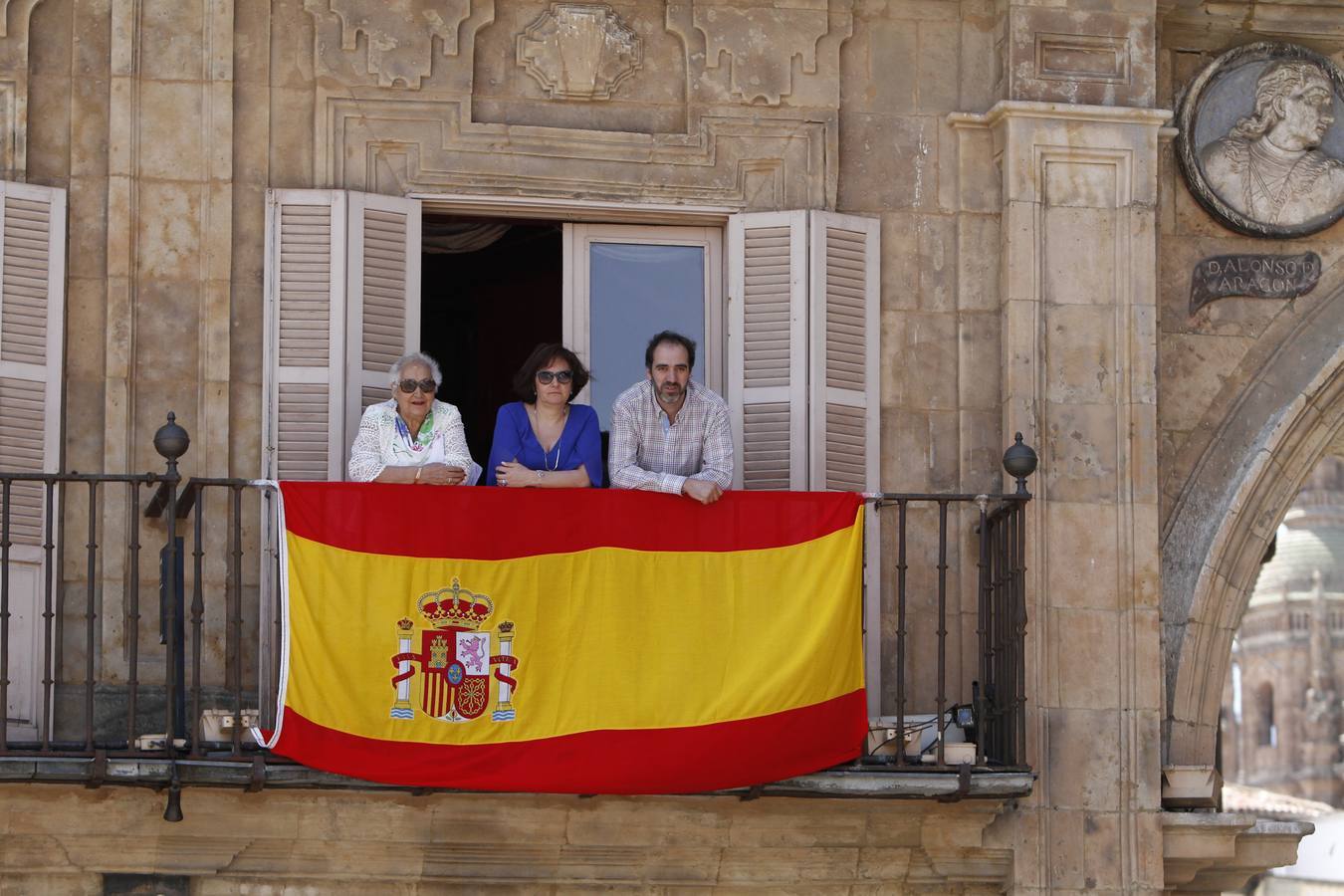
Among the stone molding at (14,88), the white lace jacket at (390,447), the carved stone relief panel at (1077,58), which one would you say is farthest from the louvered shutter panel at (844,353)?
the stone molding at (14,88)

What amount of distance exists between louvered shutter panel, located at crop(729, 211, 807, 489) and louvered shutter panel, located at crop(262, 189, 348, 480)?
1.72m

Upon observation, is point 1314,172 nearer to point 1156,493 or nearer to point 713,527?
point 1156,493

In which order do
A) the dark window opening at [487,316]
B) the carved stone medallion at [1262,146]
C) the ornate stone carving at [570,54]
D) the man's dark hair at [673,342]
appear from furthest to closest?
the dark window opening at [487,316] → the carved stone medallion at [1262,146] → the ornate stone carving at [570,54] → the man's dark hair at [673,342]

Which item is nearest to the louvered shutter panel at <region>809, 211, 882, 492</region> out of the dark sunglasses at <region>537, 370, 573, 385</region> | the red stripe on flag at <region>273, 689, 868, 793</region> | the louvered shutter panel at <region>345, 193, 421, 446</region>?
the dark sunglasses at <region>537, 370, 573, 385</region>

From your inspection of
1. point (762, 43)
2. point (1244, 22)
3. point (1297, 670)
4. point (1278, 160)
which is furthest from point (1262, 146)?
point (1297, 670)

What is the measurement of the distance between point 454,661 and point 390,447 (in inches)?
38.9

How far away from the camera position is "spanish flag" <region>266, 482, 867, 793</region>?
10867mm

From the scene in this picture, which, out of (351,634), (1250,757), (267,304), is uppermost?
(267,304)

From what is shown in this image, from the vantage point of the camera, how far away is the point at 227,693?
1151 cm

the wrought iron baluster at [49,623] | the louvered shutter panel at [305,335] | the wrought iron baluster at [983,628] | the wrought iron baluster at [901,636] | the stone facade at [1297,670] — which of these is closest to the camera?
the wrought iron baluster at [49,623]

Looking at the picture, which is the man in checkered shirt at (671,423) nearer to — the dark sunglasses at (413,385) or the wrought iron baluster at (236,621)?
the dark sunglasses at (413,385)

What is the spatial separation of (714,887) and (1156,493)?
101 inches

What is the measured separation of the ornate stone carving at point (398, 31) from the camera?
12.0m

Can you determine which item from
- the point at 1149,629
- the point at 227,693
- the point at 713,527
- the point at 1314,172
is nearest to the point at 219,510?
the point at 227,693
